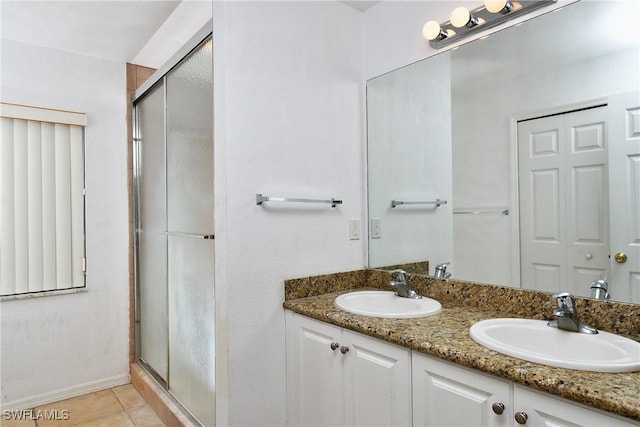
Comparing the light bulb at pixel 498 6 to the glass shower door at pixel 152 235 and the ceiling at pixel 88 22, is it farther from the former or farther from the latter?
the glass shower door at pixel 152 235

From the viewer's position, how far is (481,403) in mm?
1080

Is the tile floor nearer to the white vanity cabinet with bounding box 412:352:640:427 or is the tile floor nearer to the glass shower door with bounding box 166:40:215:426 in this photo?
the glass shower door with bounding box 166:40:215:426

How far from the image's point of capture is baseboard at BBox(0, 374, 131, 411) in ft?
7.81

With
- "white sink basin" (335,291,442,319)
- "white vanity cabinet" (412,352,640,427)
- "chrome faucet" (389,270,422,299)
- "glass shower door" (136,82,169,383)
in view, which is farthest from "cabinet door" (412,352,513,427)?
"glass shower door" (136,82,169,383)

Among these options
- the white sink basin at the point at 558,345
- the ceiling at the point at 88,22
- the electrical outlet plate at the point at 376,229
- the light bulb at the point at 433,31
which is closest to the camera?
the white sink basin at the point at 558,345

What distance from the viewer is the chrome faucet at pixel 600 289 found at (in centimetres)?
130

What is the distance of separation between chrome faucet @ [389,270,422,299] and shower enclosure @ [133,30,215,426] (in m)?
0.91

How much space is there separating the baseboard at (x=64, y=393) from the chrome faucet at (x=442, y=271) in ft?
7.86

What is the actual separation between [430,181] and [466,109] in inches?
15.4

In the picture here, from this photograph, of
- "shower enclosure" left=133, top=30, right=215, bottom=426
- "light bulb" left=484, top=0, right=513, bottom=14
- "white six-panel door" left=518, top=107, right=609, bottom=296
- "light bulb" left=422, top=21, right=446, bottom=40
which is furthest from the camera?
"shower enclosure" left=133, top=30, right=215, bottom=426

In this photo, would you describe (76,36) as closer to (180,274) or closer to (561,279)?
(180,274)

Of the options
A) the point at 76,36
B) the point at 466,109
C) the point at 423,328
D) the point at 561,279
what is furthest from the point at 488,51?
the point at 76,36

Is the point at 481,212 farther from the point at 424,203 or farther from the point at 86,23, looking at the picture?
the point at 86,23

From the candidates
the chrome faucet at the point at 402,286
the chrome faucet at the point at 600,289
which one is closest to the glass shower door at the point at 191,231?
the chrome faucet at the point at 402,286
